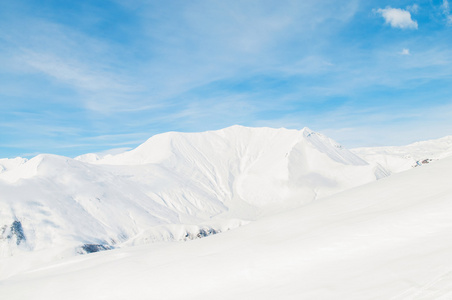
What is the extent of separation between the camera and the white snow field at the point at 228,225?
727 centimetres

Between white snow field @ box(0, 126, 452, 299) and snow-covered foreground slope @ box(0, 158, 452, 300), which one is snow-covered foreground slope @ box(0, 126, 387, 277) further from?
snow-covered foreground slope @ box(0, 158, 452, 300)

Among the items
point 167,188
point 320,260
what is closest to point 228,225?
point 167,188

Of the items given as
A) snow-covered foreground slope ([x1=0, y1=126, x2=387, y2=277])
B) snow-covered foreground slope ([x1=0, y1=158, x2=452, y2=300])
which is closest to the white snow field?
snow-covered foreground slope ([x1=0, y1=158, x2=452, y2=300])

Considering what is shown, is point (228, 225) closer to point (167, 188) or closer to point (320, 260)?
point (167, 188)

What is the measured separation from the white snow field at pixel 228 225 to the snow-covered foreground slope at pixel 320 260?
0.15ft

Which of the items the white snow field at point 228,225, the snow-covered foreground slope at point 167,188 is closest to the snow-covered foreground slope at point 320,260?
the white snow field at point 228,225

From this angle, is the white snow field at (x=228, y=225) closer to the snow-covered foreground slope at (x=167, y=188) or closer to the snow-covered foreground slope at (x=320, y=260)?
the snow-covered foreground slope at (x=320, y=260)

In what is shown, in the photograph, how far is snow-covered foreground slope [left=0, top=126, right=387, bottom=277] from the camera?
78250 millimetres

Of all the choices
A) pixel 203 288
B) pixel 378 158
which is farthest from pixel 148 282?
pixel 378 158

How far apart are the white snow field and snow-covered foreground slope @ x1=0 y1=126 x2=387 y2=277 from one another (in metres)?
0.47

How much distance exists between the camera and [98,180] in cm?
11188

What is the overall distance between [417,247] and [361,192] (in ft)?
19.1

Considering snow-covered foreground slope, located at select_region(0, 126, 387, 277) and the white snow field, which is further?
snow-covered foreground slope, located at select_region(0, 126, 387, 277)

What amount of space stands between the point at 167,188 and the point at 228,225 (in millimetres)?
47813
